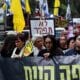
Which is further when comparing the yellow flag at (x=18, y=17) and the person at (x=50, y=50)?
the yellow flag at (x=18, y=17)

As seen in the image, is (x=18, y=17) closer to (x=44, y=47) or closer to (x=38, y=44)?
(x=38, y=44)

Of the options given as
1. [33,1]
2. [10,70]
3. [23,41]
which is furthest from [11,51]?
[33,1]

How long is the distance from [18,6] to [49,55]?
259cm

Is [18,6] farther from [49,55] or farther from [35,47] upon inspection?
[49,55]

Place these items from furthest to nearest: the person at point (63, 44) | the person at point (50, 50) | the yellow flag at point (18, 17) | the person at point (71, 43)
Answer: the yellow flag at point (18, 17)
the person at point (63, 44)
the person at point (71, 43)
the person at point (50, 50)

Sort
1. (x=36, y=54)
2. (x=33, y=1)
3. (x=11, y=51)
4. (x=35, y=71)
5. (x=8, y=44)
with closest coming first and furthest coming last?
1. (x=35, y=71)
2. (x=36, y=54)
3. (x=11, y=51)
4. (x=8, y=44)
5. (x=33, y=1)

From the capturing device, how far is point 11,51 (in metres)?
9.70

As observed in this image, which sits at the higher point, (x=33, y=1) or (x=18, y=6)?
(x=18, y=6)

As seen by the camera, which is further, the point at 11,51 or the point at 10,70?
the point at 11,51

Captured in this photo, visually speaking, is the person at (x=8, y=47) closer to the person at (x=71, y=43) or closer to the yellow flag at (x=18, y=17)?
the yellow flag at (x=18, y=17)

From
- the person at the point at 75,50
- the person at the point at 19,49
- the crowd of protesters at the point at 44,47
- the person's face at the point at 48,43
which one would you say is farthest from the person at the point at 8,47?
the person at the point at 75,50

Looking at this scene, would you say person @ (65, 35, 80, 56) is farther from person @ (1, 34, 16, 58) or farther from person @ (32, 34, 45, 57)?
person @ (1, 34, 16, 58)

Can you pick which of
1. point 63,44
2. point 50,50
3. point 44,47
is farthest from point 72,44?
point 50,50

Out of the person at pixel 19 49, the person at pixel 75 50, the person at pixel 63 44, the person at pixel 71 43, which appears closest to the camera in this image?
the person at pixel 75 50
